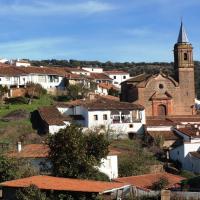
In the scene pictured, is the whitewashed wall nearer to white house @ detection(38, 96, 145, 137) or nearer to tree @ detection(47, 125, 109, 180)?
tree @ detection(47, 125, 109, 180)

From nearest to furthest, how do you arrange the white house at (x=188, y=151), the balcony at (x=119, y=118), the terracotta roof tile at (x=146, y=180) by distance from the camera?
the terracotta roof tile at (x=146, y=180)
the white house at (x=188, y=151)
the balcony at (x=119, y=118)

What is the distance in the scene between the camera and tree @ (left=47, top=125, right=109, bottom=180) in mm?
39875

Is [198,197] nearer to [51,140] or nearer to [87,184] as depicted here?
[87,184]

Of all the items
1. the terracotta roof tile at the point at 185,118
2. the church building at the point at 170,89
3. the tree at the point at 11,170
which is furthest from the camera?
the church building at the point at 170,89

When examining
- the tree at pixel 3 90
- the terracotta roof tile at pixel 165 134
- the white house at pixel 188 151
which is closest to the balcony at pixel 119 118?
the terracotta roof tile at pixel 165 134

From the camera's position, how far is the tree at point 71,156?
39875 mm

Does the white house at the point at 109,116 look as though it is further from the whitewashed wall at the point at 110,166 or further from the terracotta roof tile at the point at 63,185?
the terracotta roof tile at the point at 63,185

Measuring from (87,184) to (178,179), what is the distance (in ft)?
40.9

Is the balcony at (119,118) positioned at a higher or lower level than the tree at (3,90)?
lower

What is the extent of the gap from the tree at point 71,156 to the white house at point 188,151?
48.3 feet

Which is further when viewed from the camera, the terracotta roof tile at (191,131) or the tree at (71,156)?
the terracotta roof tile at (191,131)

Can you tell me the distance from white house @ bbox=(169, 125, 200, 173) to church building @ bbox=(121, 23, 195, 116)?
13815 mm

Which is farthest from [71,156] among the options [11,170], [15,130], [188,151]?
[15,130]

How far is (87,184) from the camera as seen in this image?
3372 cm
